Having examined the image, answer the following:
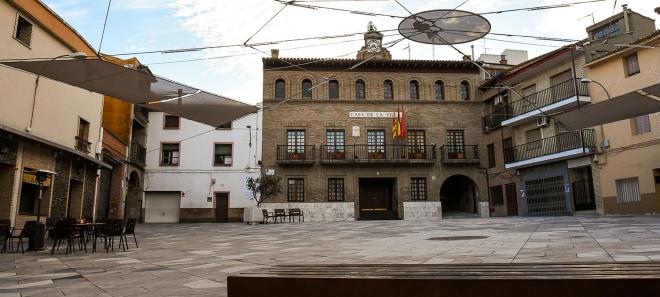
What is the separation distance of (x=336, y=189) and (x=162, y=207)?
10.4 meters

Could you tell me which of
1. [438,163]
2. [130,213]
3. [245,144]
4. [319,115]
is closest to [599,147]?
[438,163]

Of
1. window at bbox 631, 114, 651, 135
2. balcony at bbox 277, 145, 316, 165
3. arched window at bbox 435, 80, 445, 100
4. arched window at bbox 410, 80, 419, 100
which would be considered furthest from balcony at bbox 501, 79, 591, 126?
balcony at bbox 277, 145, 316, 165

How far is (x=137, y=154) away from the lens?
2388 cm

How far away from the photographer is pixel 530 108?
2258 centimetres

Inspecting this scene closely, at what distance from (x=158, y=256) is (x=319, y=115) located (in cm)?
1895

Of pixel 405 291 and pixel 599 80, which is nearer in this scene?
pixel 405 291

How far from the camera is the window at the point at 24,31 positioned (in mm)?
12570

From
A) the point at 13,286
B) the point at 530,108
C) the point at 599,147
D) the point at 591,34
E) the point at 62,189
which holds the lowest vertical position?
the point at 13,286

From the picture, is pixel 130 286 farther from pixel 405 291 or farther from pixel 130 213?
pixel 130 213

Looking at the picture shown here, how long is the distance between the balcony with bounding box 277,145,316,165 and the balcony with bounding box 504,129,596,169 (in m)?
10.9

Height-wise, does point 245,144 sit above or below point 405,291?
above

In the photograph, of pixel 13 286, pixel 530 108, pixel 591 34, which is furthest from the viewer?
pixel 530 108

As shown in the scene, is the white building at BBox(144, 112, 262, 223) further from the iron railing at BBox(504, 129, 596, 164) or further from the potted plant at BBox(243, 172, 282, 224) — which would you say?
the iron railing at BBox(504, 129, 596, 164)

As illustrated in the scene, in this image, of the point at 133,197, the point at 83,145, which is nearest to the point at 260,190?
the point at 83,145
